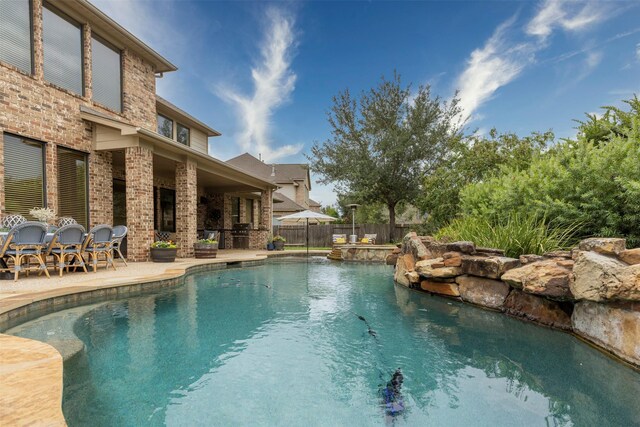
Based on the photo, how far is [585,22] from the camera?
985 cm

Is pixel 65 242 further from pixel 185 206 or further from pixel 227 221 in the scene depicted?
pixel 227 221

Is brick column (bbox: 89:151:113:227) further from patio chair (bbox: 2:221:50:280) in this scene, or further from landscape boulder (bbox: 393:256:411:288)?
landscape boulder (bbox: 393:256:411:288)

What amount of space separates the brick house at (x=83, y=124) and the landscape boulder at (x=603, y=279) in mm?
8897

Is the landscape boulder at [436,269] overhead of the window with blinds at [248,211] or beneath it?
beneath

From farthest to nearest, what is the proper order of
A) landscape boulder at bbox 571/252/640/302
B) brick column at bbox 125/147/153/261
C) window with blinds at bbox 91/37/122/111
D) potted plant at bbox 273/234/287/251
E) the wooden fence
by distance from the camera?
the wooden fence, potted plant at bbox 273/234/287/251, window with blinds at bbox 91/37/122/111, brick column at bbox 125/147/153/261, landscape boulder at bbox 571/252/640/302

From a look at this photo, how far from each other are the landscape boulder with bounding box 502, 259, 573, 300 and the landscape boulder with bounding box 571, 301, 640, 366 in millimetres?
260

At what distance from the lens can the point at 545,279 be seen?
4023 mm

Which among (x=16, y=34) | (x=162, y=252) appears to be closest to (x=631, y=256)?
(x=162, y=252)

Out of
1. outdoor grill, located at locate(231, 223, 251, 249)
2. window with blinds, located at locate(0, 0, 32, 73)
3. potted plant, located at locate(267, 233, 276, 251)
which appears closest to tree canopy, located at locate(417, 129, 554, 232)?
potted plant, located at locate(267, 233, 276, 251)

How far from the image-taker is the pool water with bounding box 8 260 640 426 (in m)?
2.35

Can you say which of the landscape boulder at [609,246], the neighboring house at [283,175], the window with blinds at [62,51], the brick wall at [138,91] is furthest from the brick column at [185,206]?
the neighboring house at [283,175]

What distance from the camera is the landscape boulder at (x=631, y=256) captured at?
129 inches

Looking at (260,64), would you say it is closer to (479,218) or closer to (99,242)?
(99,242)

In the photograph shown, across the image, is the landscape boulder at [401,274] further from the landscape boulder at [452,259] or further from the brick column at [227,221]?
→ the brick column at [227,221]
